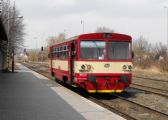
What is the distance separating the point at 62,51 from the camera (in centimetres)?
2120

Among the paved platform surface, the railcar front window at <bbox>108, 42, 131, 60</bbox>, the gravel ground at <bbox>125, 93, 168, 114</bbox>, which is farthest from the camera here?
the railcar front window at <bbox>108, 42, 131, 60</bbox>

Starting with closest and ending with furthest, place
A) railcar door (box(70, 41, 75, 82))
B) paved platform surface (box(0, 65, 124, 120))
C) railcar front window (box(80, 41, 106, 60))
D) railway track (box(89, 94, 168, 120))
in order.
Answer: paved platform surface (box(0, 65, 124, 120)), railway track (box(89, 94, 168, 120)), railcar front window (box(80, 41, 106, 60)), railcar door (box(70, 41, 75, 82))

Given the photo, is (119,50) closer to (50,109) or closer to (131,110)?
(131,110)

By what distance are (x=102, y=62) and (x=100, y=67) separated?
0.77ft

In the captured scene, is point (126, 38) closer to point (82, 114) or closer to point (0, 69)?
point (82, 114)

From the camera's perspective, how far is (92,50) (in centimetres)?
1691

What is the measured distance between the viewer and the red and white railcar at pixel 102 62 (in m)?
16.6

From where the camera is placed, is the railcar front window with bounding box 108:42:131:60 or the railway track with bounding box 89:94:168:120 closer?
the railway track with bounding box 89:94:168:120

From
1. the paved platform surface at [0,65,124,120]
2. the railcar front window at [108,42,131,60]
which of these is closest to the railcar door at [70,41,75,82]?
the railcar front window at [108,42,131,60]

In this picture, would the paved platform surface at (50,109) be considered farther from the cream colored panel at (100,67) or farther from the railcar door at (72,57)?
the railcar door at (72,57)

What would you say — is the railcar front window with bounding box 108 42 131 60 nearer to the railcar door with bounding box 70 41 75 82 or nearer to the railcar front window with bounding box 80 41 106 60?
the railcar front window with bounding box 80 41 106 60

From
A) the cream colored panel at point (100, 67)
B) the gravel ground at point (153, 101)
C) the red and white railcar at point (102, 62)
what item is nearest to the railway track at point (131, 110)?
the gravel ground at point (153, 101)

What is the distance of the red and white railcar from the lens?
54.5ft

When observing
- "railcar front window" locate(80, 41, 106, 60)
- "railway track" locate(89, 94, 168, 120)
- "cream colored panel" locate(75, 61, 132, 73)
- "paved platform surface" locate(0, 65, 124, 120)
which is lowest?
"railway track" locate(89, 94, 168, 120)
